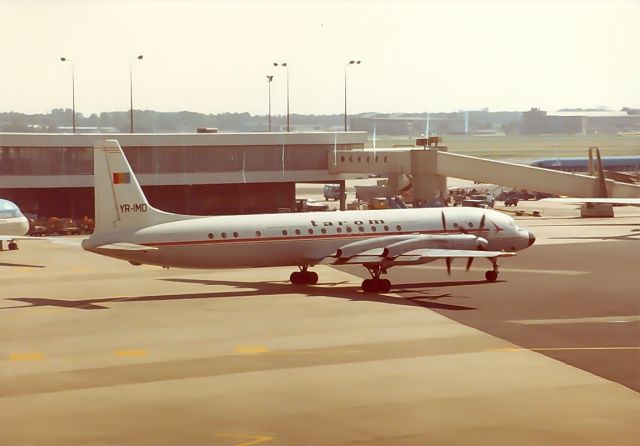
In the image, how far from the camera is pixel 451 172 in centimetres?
10406

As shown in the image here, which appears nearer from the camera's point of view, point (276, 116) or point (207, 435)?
point (207, 435)

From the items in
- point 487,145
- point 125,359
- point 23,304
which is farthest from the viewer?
point 487,145

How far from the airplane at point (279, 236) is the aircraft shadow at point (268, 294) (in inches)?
53.6

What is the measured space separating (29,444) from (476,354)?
17964 millimetres

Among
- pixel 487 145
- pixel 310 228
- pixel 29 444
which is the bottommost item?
pixel 29 444

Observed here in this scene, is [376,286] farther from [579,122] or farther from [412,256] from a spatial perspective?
[579,122]

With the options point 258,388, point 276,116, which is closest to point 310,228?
point 258,388

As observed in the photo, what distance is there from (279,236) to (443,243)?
9328mm

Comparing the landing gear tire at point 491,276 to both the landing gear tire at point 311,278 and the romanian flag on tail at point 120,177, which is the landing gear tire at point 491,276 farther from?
the romanian flag on tail at point 120,177

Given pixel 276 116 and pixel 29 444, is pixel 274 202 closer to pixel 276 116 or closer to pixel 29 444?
pixel 276 116

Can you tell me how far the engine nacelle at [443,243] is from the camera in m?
54.1

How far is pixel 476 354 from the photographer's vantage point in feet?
122

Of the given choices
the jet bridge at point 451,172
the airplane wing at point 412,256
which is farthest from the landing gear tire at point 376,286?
the jet bridge at point 451,172

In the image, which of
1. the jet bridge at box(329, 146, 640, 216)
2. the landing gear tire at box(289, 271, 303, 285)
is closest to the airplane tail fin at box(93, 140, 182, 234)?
the landing gear tire at box(289, 271, 303, 285)
